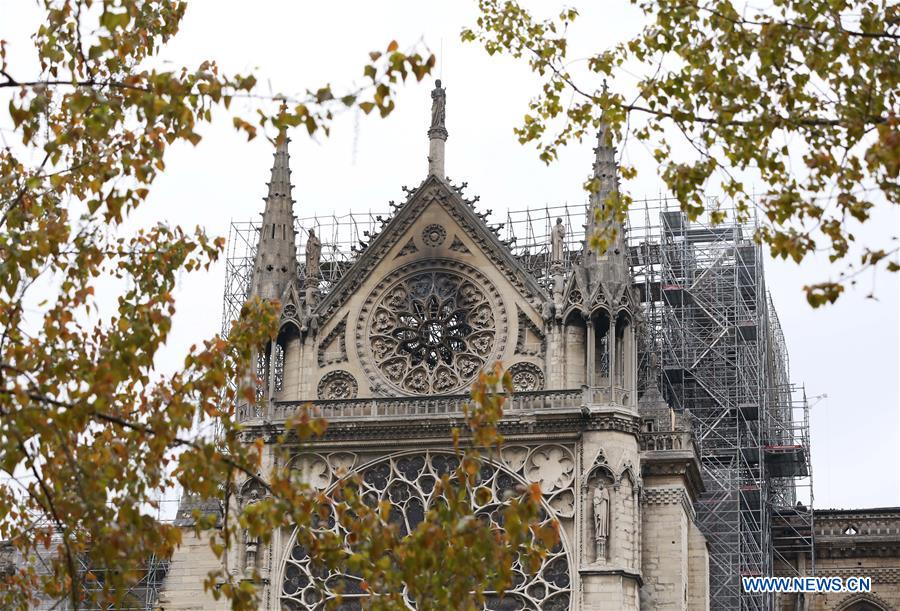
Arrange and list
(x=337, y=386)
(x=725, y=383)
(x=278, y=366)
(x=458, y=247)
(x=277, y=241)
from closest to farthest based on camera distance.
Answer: (x=337, y=386) → (x=278, y=366) → (x=458, y=247) → (x=277, y=241) → (x=725, y=383)

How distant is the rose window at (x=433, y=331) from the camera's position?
37625mm

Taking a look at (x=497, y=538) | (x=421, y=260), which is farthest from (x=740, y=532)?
(x=497, y=538)

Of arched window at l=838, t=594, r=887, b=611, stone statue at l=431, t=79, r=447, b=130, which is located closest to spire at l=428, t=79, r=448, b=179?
stone statue at l=431, t=79, r=447, b=130

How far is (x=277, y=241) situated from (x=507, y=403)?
22.6ft

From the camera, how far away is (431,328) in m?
38.2

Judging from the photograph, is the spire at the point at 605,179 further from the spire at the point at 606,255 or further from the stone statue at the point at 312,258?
the stone statue at the point at 312,258

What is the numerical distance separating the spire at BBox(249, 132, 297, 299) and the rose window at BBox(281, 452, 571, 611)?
198 inches

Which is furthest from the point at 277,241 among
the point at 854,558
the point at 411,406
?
the point at 854,558

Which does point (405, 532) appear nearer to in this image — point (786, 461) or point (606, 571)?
point (606, 571)

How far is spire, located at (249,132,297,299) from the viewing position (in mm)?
38969

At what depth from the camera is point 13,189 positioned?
18.8m

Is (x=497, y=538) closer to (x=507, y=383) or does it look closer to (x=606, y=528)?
(x=507, y=383)

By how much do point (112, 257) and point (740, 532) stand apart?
25.1 metres

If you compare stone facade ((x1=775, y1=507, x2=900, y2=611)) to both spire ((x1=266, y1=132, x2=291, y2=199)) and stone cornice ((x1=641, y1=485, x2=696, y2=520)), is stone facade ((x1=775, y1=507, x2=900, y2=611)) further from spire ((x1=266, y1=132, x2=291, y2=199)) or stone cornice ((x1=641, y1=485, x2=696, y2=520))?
spire ((x1=266, y1=132, x2=291, y2=199))
